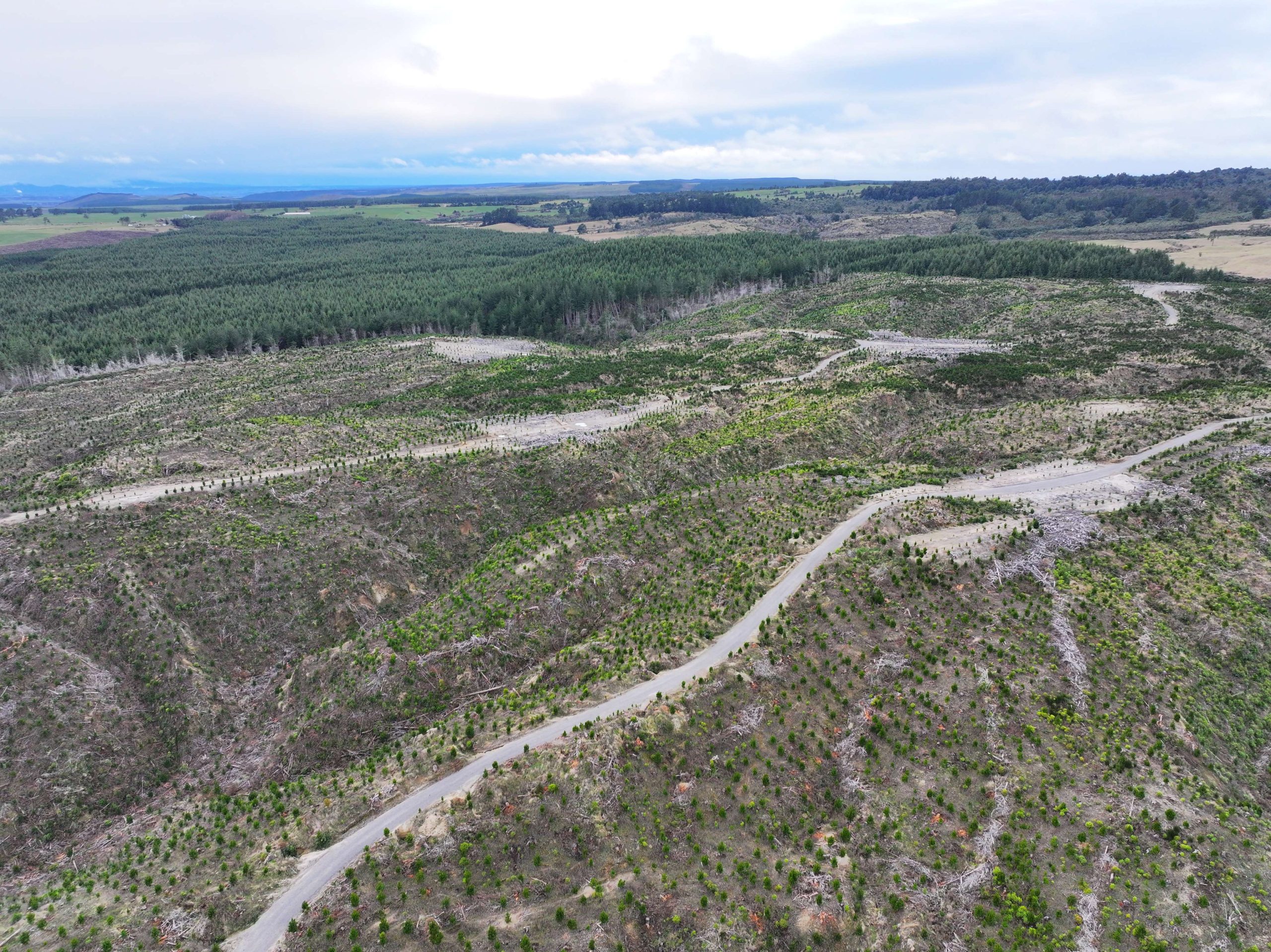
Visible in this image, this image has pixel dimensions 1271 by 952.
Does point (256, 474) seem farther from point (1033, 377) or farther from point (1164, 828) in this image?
point (1033, 377)

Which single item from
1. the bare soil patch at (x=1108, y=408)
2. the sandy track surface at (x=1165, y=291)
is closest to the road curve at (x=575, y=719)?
the bare soil patch at (x=1108, y=408)

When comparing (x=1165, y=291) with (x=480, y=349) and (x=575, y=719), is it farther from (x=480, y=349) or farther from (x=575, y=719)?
(x=575, y=719)

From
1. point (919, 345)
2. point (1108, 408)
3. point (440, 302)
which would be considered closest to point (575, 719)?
point (1108, 408)

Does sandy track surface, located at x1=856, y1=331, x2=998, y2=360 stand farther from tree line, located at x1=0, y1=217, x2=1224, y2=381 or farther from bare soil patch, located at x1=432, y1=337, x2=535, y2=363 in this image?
bare soil patch, located at x1=432, y1=337, x2=535, y2=363

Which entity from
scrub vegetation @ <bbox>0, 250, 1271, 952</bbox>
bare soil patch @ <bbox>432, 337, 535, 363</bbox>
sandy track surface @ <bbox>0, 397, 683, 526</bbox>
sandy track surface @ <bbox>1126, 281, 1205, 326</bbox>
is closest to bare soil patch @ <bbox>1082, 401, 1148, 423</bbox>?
scrub vegetation @ <bbox>0, 250, 1271, 952</bbox>

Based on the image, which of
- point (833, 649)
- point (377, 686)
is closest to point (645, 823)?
point (833, 649)
